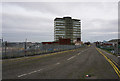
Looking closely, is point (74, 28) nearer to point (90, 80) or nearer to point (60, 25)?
point (60, 25)

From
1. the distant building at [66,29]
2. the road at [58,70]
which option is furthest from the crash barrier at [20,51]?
the distant building at [66,29]

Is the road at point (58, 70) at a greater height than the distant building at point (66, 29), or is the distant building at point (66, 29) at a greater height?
the distant building at point (66, 29)

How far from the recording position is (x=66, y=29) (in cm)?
15488

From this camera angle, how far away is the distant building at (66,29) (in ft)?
491

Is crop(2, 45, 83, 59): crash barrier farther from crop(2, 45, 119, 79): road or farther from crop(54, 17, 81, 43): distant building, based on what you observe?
crop(54, 17, 81, 43): distant building

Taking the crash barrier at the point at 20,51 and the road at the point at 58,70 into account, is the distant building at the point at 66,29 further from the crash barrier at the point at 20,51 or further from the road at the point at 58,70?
the road at the point at 58,70

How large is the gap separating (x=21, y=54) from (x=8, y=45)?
3321mm

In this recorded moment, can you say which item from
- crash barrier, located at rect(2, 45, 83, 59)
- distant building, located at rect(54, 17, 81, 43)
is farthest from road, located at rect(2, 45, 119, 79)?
distant building, located at rect(54, 17, 81, 43)

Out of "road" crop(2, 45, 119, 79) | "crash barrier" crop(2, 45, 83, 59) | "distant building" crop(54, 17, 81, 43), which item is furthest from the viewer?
"distant building" crop(54, 17, 81, 43)

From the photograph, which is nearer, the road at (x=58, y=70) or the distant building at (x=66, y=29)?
the road at (x=58, y=70)

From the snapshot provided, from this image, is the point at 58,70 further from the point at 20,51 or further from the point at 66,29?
the point at 66,29

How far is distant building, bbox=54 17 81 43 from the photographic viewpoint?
149625 mm

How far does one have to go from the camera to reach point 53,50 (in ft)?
122

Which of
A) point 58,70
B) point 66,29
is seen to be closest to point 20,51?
point 58,70
